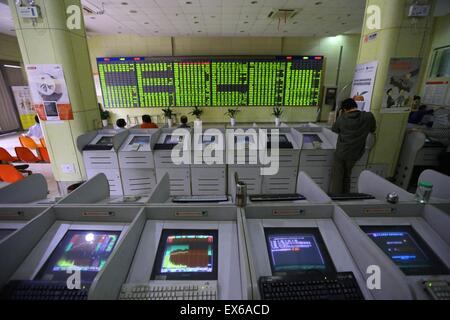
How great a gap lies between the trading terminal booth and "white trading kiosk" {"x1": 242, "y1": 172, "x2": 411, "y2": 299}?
0.10 m

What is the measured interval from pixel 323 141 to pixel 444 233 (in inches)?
77.4

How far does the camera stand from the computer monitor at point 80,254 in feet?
3.52

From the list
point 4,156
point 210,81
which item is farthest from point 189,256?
point 210,81

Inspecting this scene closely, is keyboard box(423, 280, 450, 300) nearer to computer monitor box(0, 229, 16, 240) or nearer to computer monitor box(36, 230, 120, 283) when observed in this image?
computer monitor box(36, 230, 120, 283)

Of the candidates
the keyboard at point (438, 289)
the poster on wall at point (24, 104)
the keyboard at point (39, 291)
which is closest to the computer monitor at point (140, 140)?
the keyboard at point (39, 291)

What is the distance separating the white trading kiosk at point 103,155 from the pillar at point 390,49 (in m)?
3.60

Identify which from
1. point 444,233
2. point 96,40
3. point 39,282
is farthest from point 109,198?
point 96,40

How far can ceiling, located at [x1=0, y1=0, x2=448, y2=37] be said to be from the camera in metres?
3.62

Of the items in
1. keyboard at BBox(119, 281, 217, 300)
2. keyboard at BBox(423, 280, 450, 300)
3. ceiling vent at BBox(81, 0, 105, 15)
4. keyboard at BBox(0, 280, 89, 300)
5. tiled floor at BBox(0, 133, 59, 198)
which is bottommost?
tiled floor at BBox(0, 133, 59, 198)

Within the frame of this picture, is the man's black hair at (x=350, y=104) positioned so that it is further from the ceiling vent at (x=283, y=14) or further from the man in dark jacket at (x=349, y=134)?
the ceiling vent at (x=283, y=14)

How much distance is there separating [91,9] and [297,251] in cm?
510

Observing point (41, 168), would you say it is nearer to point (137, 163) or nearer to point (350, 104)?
point (137, 163)

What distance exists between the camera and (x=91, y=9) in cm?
381

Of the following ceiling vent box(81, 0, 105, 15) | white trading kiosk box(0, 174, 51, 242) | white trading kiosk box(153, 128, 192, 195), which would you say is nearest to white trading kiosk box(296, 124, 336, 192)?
white trading kiosk box(153, 128, 192, 195)
